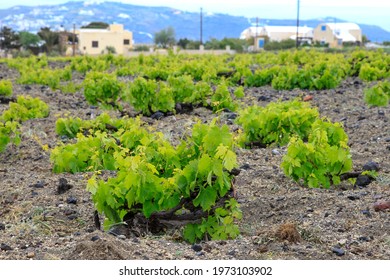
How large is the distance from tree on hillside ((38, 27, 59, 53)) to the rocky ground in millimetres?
69860

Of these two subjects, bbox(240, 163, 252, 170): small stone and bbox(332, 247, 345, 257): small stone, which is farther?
bbox(240, 163, 252, 170): small stone

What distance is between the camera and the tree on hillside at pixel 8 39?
80500 millimetres

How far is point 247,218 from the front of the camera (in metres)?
5.91

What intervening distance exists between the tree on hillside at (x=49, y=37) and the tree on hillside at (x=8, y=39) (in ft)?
10.5

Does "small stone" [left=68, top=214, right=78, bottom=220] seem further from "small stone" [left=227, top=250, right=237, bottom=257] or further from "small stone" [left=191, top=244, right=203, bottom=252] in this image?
"small stone" [left=227, top=250, right=237, bottom=257]

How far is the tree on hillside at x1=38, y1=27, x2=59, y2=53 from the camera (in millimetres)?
77181

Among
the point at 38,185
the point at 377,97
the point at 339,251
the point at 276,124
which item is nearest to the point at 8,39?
the point at 377,97

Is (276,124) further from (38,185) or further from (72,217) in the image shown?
(72,217)

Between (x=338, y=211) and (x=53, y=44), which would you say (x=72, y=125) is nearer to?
(x=338, y=211)

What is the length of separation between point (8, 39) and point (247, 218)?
77987 mm

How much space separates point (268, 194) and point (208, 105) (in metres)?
6.18

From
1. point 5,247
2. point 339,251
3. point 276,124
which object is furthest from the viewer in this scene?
point 276,124

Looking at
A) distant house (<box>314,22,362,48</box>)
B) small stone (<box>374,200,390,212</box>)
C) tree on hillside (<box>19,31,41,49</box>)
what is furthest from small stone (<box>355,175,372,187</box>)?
distant house (<box>314,22,362,48</box>)
